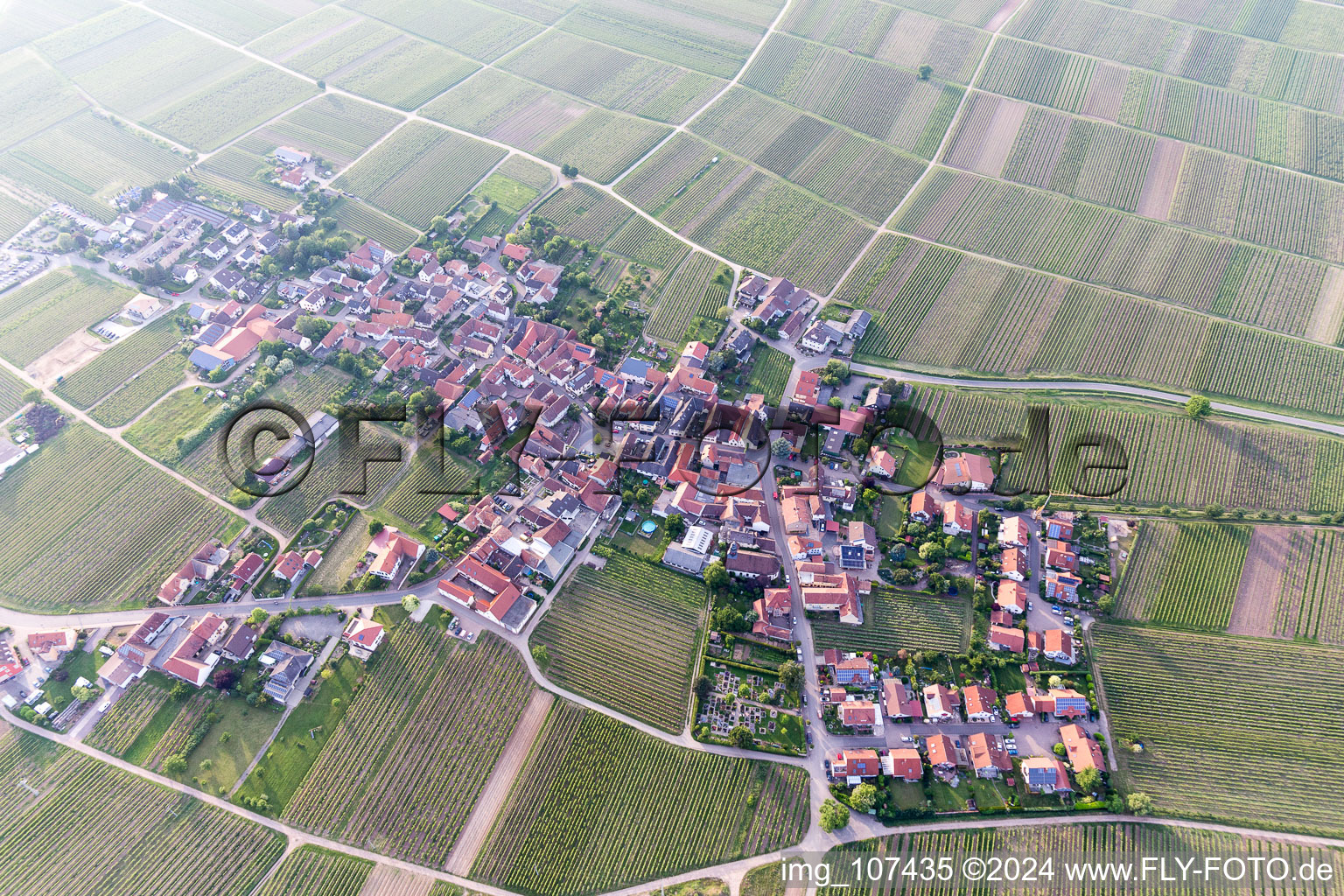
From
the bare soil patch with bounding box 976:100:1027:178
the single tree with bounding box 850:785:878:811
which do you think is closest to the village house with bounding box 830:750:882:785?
the single tree with bounding box 850:785:878:811

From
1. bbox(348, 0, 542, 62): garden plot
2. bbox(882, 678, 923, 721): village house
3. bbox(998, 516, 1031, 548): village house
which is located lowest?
bbox(882, 678, 923, 721): village house

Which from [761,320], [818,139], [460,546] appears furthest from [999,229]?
[460,546]

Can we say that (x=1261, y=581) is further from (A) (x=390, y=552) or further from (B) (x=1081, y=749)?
(A) (x=390, y=552)

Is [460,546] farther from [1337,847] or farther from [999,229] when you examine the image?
[999,229]

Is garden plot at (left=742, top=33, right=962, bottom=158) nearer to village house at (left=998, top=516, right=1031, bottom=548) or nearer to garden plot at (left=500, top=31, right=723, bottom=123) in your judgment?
garden plot at (left=500, top=31, right=723, bottom=123)

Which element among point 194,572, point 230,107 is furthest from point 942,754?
point 230,107
